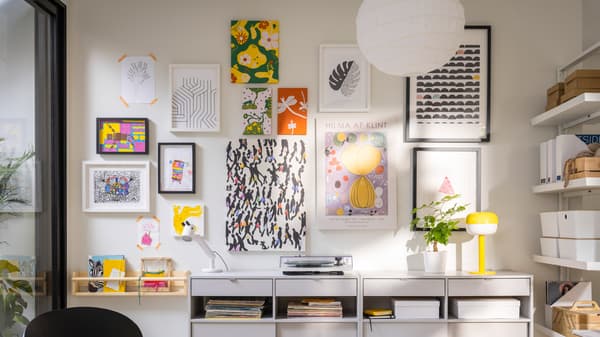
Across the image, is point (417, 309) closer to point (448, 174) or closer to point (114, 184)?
point (448, 174)

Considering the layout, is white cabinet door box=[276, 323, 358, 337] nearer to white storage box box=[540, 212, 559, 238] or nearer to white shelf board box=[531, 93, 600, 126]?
white storage box box=[540, 212, 559, 238]

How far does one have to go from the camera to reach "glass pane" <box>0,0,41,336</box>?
2549mm

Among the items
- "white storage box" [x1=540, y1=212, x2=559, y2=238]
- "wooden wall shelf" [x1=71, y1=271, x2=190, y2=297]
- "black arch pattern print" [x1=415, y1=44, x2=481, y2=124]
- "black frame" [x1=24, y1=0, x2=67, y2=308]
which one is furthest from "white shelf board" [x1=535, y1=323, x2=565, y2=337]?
"black frame" [x1=24, y1=0, x2=67, y2=308]

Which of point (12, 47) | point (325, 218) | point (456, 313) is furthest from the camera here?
point (325, 218)

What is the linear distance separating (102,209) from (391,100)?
191cm

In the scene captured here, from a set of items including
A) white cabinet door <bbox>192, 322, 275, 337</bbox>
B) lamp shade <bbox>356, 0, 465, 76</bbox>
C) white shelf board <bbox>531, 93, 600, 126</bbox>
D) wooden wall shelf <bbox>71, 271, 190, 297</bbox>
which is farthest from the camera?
wooden wall shelf <bbox>71, 271, 190, 297</bbox>

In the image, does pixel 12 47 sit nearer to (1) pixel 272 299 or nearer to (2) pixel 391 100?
(1) pixel 272 299

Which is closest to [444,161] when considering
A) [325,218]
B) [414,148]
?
[414,148]

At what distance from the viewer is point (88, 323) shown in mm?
2338

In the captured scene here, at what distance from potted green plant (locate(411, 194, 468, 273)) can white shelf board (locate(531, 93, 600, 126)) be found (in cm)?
67

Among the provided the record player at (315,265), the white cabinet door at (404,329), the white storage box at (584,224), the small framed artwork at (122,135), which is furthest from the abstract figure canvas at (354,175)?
the small framed artwork at (122,135)

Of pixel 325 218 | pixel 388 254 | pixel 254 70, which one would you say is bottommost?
pixel 388 254

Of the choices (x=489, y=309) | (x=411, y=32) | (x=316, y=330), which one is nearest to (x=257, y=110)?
(x=316, y=330)

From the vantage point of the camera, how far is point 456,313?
116 inches
